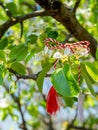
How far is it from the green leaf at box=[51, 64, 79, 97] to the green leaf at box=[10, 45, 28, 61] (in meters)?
0.33

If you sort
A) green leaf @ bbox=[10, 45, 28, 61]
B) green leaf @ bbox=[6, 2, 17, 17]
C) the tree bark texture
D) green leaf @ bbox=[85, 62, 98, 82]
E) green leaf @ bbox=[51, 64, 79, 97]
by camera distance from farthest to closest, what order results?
green leaf @ bbox=[6, 2, 17, 17] < the tree bark texture < green leaf @ bbox=[10, 45, 28, 61] < green leaf @ bbox=[85, 62, 98, 82] < green leaf @ bbox=[51, 64, 79, 97]

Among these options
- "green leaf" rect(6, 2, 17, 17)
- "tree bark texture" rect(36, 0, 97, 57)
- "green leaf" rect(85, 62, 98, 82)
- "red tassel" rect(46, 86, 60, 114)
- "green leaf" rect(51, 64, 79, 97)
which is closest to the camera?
"green leaf" rect(51, 64, 79, 97)

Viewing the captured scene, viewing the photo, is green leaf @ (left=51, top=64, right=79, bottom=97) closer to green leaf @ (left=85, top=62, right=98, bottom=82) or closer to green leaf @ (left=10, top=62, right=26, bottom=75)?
green leaf @ (left=85, top=62, right=98, bottom=82)

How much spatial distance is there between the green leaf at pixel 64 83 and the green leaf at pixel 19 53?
0.33m

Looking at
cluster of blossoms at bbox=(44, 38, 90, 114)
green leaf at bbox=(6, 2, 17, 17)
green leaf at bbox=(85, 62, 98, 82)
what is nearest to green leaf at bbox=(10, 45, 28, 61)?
cluster of blossoms at bbox=(44, 38, 90, 114)

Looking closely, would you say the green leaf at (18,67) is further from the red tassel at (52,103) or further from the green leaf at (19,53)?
the red tassel at (52,103)

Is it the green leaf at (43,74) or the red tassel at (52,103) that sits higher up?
the green leaf at (43,74)

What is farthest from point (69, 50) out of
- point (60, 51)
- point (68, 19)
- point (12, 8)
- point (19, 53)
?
point (12, 8)

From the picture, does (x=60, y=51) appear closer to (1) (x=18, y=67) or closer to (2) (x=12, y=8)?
(1) (x=18, y=67)

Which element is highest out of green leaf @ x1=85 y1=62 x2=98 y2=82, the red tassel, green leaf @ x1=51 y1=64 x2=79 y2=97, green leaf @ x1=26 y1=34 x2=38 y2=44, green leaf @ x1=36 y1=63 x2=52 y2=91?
green leaf @ x1=51 y1=64 x2=79 y2=97

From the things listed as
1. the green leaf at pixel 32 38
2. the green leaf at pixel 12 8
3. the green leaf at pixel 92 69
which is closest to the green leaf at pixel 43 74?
the green leaf at pixel 92 69

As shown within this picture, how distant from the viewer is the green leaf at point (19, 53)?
4.88 ft

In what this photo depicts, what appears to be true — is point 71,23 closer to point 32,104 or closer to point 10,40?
point 10,40

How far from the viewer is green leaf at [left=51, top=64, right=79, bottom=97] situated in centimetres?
114
